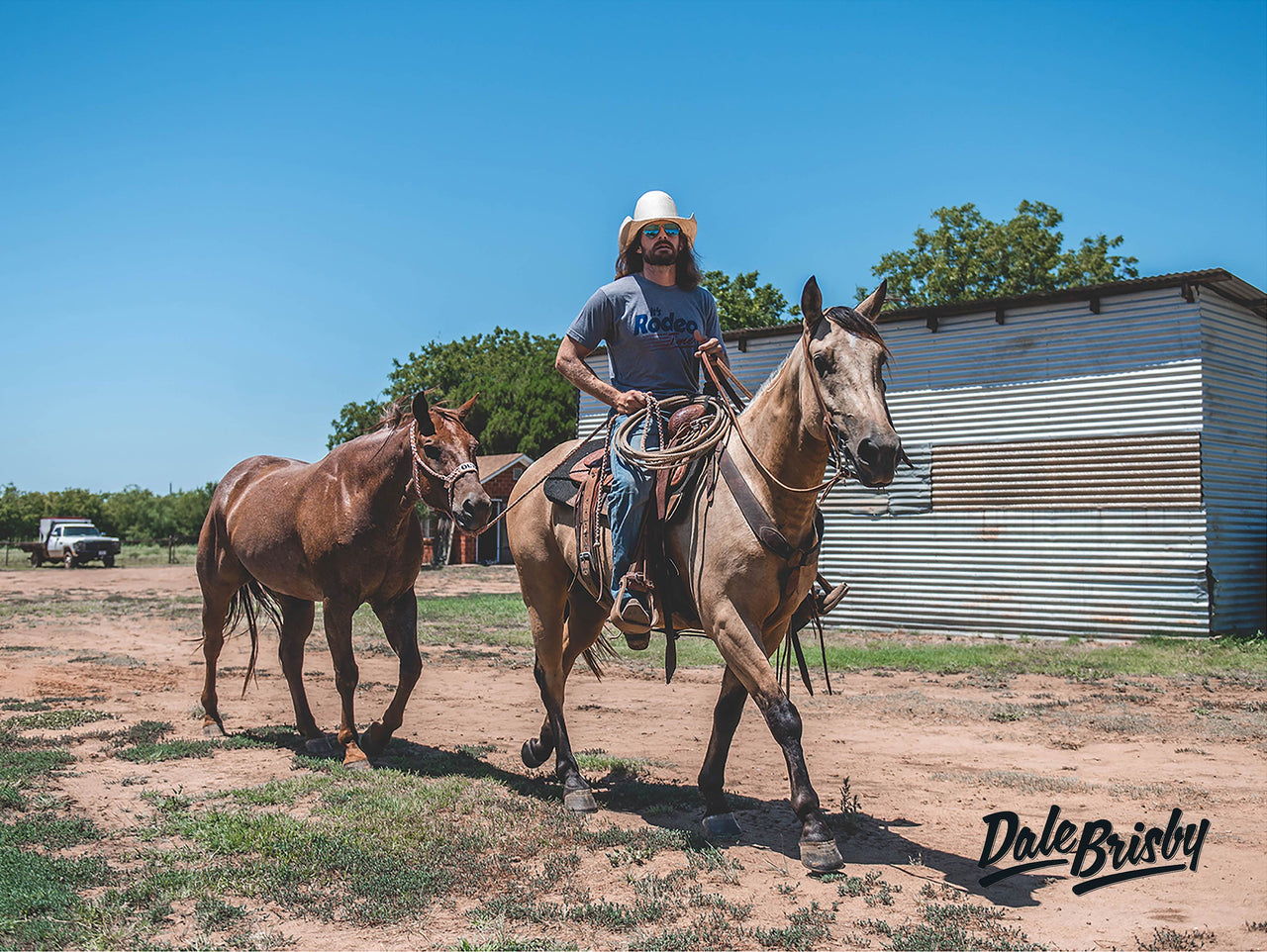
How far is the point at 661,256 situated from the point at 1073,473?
13231 millimetres

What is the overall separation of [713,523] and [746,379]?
614 inches

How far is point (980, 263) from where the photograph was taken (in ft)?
131

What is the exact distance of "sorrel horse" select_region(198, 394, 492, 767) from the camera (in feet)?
21.9

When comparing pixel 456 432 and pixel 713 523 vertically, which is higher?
pixel 456 432

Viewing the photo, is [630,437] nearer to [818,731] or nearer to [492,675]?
[818,731]

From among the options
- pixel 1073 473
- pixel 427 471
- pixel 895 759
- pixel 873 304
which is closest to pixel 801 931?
pixel 873 304

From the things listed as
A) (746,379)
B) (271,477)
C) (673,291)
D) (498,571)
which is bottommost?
(498,571)

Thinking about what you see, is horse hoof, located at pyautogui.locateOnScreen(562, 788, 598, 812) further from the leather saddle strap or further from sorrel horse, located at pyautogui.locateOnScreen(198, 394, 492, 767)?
the leather saddle strap

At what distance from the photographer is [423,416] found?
6.71 meters

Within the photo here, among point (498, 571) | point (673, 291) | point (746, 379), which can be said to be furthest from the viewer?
point (498, 571)

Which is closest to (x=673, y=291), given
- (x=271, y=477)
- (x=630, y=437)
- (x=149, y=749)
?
(x=630, y=437)

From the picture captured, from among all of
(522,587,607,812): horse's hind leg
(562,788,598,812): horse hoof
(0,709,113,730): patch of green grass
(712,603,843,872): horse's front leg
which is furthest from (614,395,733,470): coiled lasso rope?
(0,709,113,730): patch of green grass

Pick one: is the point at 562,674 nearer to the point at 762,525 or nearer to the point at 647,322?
the point at 762,525

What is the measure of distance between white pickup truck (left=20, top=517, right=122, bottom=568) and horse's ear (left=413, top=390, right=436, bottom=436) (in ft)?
132
